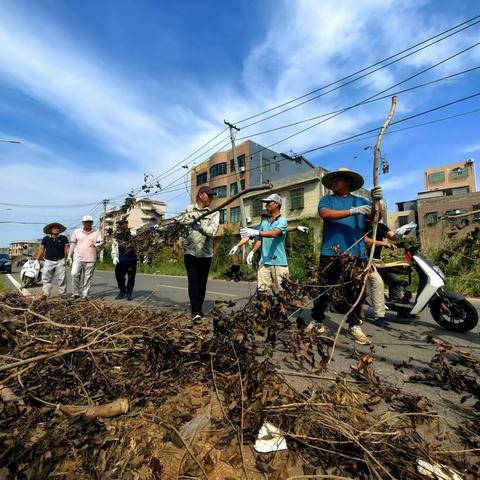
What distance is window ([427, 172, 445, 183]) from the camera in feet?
227

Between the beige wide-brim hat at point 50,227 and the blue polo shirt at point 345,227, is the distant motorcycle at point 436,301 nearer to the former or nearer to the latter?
the blue polo shirt at point 345,227

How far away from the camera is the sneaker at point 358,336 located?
3543 millimetres

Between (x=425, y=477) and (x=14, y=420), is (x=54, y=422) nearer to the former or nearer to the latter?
(x=14, y=420)

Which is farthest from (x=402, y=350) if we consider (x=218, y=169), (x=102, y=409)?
(x=218, y=169)

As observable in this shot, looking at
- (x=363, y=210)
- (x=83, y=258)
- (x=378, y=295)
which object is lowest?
(x=378, y=295)

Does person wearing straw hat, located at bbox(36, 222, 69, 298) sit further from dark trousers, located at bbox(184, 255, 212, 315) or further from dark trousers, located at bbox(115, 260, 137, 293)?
dark trousers, located at bbox(184, 255, 212, 315)

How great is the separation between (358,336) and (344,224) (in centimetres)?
127

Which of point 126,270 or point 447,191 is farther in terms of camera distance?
point 447,191

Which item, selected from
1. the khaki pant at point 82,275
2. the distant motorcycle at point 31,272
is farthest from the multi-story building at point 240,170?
the khaki pant at point 82,275

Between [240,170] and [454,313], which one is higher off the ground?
[240,170]

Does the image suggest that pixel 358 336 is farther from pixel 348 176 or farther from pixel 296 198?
pixel 296 198

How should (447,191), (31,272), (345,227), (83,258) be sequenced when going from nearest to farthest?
(345,227)
(83,258)
(31,272)
(447,191)

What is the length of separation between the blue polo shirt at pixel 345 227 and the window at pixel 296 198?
1040 inches

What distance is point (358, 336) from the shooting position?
3.60m
